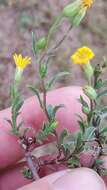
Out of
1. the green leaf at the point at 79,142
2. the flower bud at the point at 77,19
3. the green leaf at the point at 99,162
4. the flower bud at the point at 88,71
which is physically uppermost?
the flower bud at the point at 77,19

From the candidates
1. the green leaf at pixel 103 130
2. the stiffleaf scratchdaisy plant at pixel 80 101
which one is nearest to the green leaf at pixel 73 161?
the stiffleaf scratchdaisy plant at pixel 80 101

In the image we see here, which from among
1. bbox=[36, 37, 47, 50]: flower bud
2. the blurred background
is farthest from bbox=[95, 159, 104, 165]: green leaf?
the blurred background

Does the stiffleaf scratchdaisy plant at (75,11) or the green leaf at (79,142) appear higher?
the stiffleaf scratchdaisy plant at (75,11)

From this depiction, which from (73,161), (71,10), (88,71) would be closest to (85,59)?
(88,71)

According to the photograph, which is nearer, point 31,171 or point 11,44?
point 31,171

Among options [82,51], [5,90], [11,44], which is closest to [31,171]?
[82,51]

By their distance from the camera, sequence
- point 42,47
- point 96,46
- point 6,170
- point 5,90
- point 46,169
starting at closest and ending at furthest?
point 42,47 < point 46,169 < point 6,170 < point 5,90 < point 96,46

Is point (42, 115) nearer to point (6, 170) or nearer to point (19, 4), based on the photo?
point (6, 170)

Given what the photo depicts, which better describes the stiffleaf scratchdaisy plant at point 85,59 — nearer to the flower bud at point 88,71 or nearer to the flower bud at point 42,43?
the flower bud at point 88,71

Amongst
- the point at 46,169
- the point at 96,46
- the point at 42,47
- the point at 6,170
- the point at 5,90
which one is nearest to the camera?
the point at 42,47
